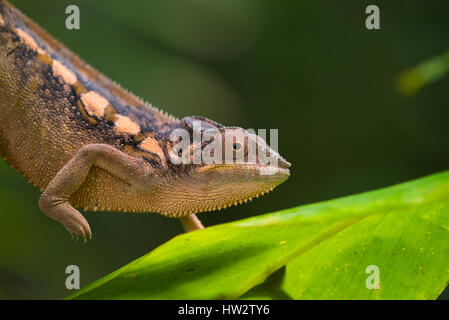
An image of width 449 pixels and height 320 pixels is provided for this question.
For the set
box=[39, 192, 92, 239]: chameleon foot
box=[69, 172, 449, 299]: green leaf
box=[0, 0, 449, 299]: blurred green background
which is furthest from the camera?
box=[0, 0, 449, 299]: blurred green background

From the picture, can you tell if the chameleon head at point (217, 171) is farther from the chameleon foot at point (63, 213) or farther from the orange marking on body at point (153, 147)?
the chameleon foot at point (63, 213)

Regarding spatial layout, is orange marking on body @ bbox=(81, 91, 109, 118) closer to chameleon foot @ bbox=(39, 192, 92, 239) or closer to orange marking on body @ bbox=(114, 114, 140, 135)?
orange marking on body @ bbox=(114, 114, 140, 135)

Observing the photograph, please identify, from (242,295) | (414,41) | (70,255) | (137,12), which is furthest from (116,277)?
(414,41)

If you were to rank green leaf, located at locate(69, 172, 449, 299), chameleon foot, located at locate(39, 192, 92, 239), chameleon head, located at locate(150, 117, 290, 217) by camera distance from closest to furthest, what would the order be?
green leaf, located at locate(69, 172, 449, 299)
chameleon foot, located at locate(39, 192, 92, 239)
chameleon head, located at locate(150, 117, 290, 217)

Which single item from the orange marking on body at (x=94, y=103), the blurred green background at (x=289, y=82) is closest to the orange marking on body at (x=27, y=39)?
the orange marking on body at (x=94, y=103)

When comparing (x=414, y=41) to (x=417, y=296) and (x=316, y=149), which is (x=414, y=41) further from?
(x=417, y=296)

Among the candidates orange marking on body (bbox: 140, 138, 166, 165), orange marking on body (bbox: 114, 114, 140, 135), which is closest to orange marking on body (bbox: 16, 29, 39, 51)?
orange marking on body (bbox: 114, 114, 140, 135)
